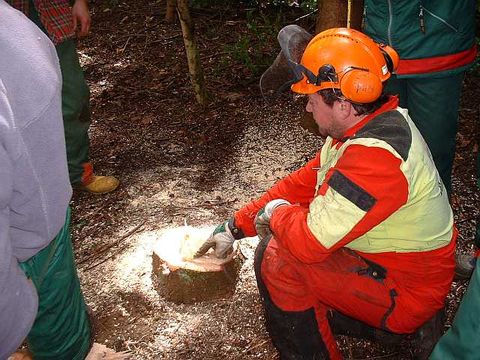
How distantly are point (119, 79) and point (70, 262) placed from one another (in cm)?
397

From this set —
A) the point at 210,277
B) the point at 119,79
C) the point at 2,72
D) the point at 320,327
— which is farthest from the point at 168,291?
the point at 119,79

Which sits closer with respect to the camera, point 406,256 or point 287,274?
point 406,256

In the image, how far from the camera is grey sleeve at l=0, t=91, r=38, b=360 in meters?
1.22

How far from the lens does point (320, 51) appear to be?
6.77 feet

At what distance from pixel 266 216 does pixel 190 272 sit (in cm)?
74

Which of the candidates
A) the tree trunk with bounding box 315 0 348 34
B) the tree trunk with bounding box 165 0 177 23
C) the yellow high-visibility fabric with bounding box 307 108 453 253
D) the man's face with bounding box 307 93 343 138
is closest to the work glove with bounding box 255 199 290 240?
the yellow high-visibility fabric with bounding box 307 108 453 253

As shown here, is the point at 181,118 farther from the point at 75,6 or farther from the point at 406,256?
the point at 406,256

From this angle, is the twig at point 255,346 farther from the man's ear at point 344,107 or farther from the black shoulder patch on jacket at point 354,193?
the man's ear at point 344,107

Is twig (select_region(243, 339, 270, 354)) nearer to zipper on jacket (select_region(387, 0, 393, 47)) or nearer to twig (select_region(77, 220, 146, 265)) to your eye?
twig (select_region(77, 220, 146, 265))

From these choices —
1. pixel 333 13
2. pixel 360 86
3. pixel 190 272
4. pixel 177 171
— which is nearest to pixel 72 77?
pixel 177 171

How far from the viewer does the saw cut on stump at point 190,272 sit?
2895 millimetres

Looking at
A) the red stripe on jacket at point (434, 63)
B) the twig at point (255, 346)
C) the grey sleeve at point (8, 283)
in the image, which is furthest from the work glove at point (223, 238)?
the red stripe on jacket at point (434, 63)

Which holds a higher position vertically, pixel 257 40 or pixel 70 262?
A: pixel 70 262

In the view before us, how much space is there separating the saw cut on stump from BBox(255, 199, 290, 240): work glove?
530 mm
